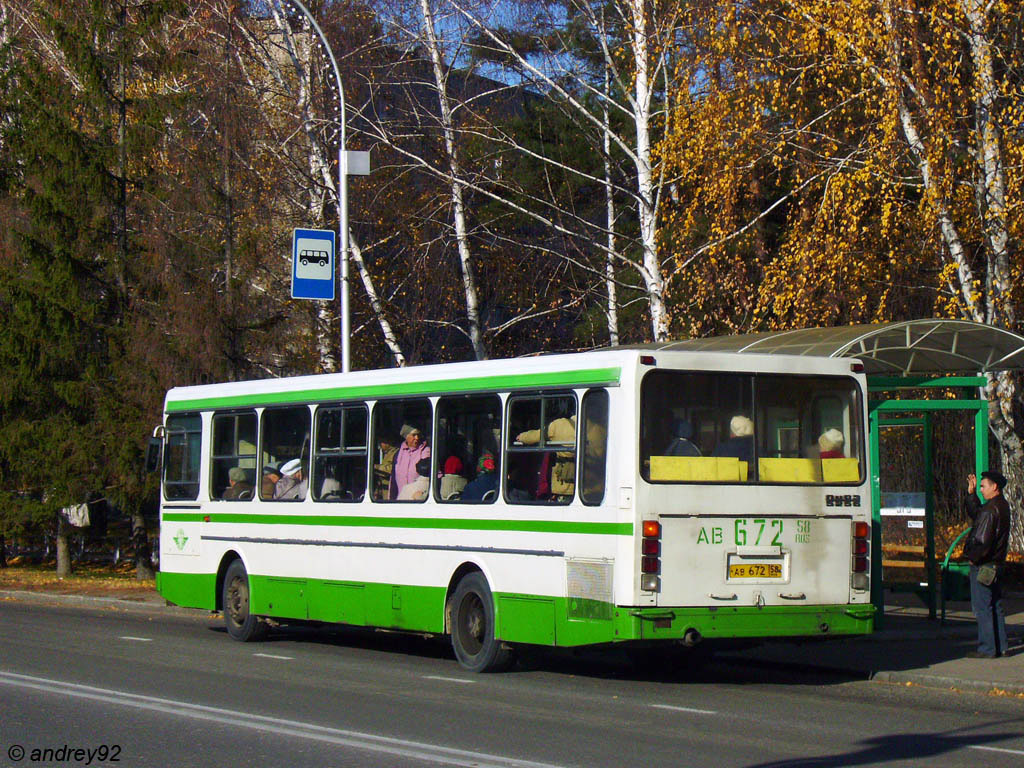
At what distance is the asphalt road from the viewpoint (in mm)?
8766

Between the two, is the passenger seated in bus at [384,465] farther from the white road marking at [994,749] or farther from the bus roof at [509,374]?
the white road marking at [994,749]

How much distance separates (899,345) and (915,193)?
358 inches

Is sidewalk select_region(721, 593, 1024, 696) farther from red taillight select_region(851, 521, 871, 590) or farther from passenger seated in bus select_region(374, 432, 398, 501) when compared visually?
passenger seated in bus select_region(374, 432, 398, 501)

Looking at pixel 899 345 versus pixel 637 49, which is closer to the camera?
pixel 899 345

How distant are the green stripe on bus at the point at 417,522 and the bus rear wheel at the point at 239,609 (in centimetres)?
61

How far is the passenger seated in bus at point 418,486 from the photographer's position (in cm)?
1393

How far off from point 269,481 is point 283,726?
6726 mm

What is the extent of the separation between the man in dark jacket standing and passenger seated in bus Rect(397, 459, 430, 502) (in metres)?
5.12

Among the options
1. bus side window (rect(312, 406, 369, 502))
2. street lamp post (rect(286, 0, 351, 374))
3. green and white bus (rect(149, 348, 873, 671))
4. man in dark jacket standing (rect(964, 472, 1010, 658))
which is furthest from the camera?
street lamp post (rect(286, 0, 351, 374))

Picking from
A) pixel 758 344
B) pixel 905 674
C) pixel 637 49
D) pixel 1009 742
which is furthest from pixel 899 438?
pixel 1009 742

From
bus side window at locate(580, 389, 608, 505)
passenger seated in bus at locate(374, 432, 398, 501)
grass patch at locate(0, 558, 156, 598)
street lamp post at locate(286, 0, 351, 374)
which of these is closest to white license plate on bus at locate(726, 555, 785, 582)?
bus side window at locate(580, 389, 608, 505)

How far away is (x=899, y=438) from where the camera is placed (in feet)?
81.5

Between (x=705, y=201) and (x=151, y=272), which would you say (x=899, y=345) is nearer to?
(x=705, y=201)

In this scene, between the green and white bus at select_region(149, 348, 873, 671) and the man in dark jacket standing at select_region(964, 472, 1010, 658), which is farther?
the man in dark jacket standing at select_region(964, 472, 1010, 658)
